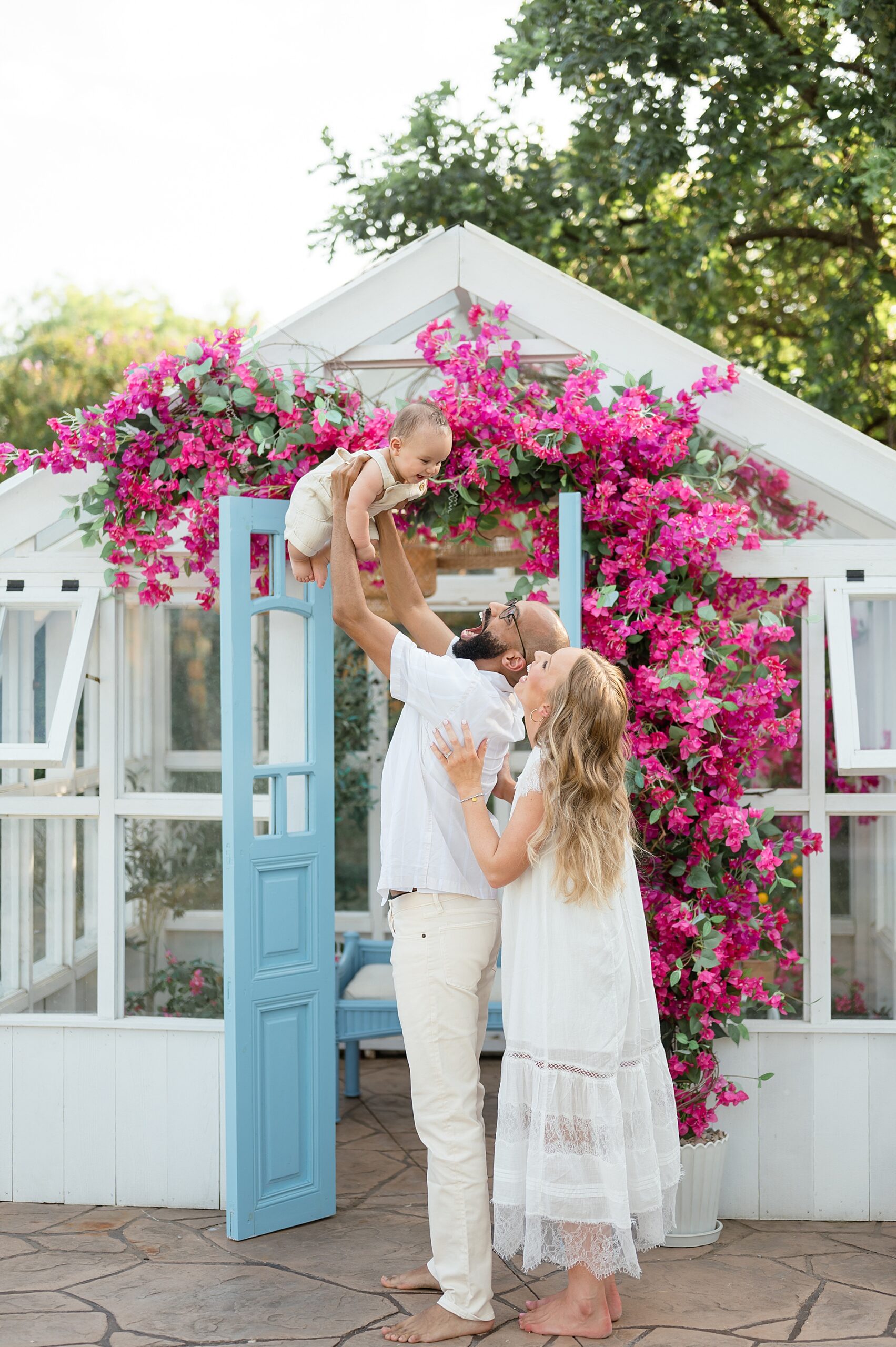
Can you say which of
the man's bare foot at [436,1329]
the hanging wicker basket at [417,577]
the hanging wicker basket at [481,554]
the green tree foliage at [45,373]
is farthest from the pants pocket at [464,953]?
the green tree foliage at [45,373]

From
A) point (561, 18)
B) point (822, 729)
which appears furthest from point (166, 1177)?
point (561, 18)

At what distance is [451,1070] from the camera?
3.10 metres

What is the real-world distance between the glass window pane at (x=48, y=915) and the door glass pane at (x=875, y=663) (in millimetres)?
2704

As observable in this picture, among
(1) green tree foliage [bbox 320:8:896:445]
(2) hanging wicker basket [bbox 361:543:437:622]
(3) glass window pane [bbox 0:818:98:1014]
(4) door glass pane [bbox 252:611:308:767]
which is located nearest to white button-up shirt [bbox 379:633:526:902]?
(4) door glass pane [bbox 252:611:308:767]

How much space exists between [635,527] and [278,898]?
1.63 meters

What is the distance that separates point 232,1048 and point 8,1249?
928 millimetres

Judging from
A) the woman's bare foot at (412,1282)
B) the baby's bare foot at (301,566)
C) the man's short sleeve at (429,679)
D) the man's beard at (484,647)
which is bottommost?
the woman's bare foot at (412,1282)

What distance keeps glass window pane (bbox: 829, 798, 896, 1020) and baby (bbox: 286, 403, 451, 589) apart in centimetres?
194

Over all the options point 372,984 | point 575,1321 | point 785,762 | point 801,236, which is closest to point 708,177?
point 801,236

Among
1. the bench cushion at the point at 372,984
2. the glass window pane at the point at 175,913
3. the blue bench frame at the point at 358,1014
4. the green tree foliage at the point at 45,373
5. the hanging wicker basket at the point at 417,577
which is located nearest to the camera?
the glass window pane at the point at 175,913

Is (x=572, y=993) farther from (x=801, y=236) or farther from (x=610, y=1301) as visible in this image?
(x=801, y=236)

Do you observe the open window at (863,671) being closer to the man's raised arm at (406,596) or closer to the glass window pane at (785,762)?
the glass window pane at (785,762)

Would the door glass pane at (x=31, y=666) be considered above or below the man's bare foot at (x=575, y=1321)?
above

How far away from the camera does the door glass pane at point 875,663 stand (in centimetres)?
418
